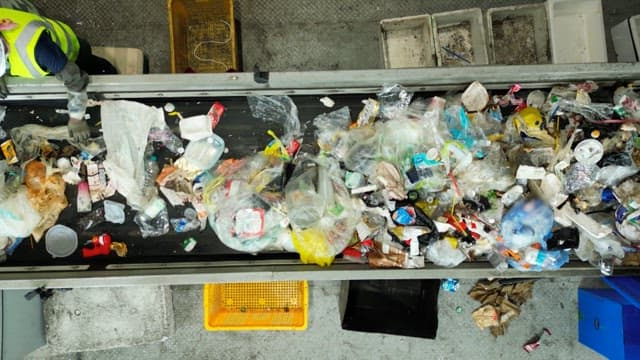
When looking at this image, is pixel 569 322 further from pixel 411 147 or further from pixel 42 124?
pixel 42 124

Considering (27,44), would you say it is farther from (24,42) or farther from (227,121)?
(227,121)

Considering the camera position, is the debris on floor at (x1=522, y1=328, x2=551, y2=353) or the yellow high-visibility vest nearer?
the yellow high-visibility vest

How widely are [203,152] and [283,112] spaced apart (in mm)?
406

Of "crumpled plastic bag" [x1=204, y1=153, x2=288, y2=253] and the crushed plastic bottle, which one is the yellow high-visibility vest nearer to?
the crushed plastic bottle

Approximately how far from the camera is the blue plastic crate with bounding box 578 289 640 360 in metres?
2.46

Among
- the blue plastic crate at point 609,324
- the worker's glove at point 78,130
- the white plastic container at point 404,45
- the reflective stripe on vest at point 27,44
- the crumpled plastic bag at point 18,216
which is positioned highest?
the white plastic container at point 404,45

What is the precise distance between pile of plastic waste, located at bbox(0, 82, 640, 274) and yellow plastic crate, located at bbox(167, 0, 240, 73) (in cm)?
103

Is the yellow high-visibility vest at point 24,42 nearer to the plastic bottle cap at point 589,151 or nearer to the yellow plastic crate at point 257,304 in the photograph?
the yellow plastic crate at point 257,304

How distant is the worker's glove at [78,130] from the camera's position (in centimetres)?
198

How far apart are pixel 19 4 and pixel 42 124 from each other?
2.69ft

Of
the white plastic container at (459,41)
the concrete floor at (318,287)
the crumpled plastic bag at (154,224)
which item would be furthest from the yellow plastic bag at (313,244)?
the white plastic container at (459,41)

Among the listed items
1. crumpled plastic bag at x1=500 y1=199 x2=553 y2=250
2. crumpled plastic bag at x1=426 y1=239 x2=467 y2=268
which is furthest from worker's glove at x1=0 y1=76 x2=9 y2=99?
crumpled plastic bag at x1=500 y1=199 x2=553 y2=250

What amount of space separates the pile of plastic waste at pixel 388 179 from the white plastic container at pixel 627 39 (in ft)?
3.88

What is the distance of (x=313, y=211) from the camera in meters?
1.93
